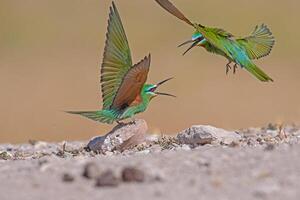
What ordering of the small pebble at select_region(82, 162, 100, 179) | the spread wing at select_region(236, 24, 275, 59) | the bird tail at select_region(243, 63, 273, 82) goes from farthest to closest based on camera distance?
the spread wing at select_region(236, 24, 275, 59) < the bird tail at select_region(243, 63, 273, 82) < the small pebble at select_region(82, 162, 100, 179)

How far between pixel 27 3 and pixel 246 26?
672 centimetres

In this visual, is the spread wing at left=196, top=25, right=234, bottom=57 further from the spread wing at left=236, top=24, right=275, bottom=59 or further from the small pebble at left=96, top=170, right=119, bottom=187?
the small pebble at left=96, top=170, right=119, bottom=187

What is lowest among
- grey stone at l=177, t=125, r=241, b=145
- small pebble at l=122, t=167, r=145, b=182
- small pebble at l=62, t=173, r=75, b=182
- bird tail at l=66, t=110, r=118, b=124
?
small pebble at l=62, t=173, r=75, b=182

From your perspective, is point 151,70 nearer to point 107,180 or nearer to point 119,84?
point 119,84

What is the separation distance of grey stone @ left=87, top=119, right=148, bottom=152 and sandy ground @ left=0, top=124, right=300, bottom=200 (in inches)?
47.6

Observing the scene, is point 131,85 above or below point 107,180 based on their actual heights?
above

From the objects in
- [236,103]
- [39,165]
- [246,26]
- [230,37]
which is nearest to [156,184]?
[39,165]

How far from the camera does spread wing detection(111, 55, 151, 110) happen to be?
6.88 meters

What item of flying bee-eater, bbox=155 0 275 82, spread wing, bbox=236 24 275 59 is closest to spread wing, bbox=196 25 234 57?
flying bee-eater, bbox=155 0 275 82

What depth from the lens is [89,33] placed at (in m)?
24.8

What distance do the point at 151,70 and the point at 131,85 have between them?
42.1 feet

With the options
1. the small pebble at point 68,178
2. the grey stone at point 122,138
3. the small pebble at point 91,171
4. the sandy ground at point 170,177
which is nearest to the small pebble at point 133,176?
the sandy ground at point 170,177

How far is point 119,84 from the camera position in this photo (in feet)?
25.2

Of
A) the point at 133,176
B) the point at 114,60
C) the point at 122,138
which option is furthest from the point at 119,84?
the point at 133,176
